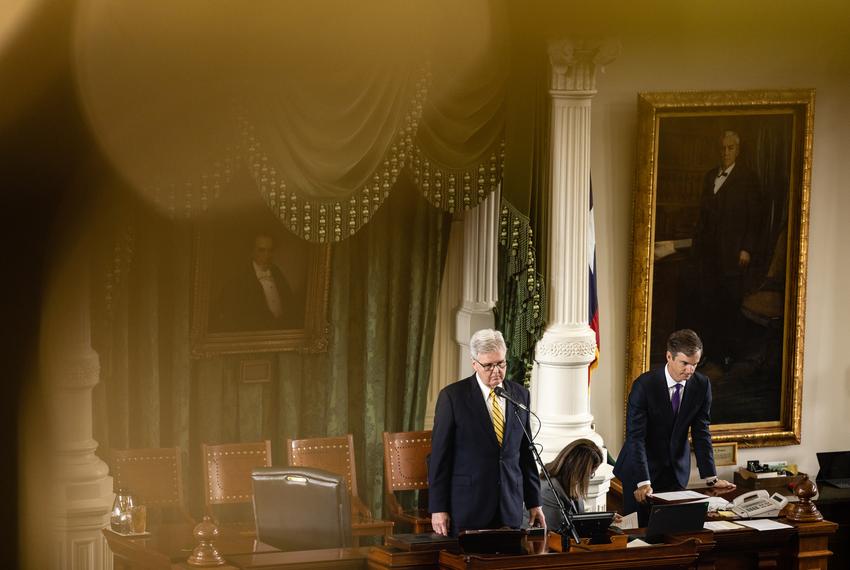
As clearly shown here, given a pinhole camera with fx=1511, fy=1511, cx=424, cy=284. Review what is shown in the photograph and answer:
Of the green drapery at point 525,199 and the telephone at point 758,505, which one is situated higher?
the green drapery at point 525,199

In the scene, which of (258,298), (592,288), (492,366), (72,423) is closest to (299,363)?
(258,298)

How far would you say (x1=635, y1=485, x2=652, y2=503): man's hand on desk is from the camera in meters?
7.57

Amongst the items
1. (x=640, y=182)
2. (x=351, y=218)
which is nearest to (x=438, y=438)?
(x=351, y=218)

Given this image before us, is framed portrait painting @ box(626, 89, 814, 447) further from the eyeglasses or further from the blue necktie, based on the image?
the eyeglasses

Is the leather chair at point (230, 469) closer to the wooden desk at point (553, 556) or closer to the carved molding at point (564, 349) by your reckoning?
the wooden desk at point (553, 556)

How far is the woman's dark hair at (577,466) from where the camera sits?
7.14 m

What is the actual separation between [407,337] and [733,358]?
235cm

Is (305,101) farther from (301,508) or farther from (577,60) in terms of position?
(301,508)

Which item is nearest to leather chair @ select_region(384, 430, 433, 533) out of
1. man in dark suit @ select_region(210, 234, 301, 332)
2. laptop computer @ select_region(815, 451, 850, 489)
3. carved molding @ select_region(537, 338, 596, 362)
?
carved molding @ select_region(537, 338, 596, 362)

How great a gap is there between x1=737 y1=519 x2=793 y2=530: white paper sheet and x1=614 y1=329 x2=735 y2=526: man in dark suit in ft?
1.52

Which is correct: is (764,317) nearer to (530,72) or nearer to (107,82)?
(530,72)

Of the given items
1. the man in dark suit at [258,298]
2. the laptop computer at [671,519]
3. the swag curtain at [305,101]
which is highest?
the swag curtain at [305,101]

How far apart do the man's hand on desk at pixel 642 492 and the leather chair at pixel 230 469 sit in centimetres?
214

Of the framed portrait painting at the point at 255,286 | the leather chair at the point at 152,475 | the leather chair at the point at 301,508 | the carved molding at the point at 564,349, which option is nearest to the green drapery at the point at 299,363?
the framed portrait painting at the point at 255,286
